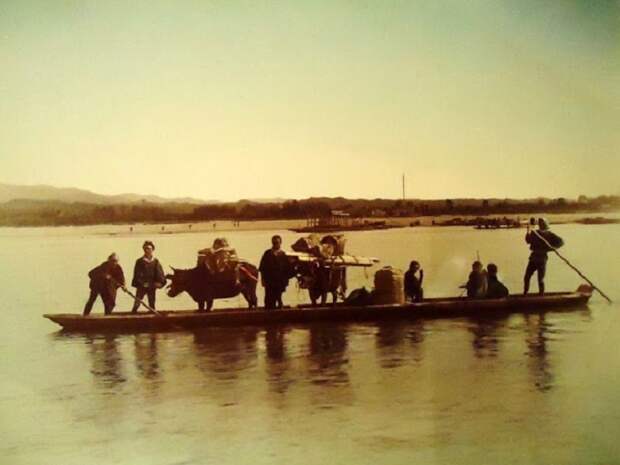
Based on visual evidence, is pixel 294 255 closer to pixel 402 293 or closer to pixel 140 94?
pixel 402 293

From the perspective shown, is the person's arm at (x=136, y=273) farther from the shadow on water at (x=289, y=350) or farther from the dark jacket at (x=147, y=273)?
the shadow on water at (x=289, y=350)

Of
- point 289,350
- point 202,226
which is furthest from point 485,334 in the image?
point 202,226

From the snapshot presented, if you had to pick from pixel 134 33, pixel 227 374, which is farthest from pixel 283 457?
pixel 134 33

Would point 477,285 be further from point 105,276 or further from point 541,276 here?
point 105,276

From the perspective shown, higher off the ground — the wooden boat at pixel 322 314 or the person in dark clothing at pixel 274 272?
the person in dark clothing at pixel 274 272

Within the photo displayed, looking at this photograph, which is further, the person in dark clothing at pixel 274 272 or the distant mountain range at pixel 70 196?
the person in dark clothing at pixel 274 272

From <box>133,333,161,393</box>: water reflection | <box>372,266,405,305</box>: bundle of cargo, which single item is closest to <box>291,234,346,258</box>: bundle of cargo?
<box>372,266,405,305</box>: bundle of cargo

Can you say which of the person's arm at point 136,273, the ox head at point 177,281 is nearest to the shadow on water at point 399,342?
the ox head at point 177,281
